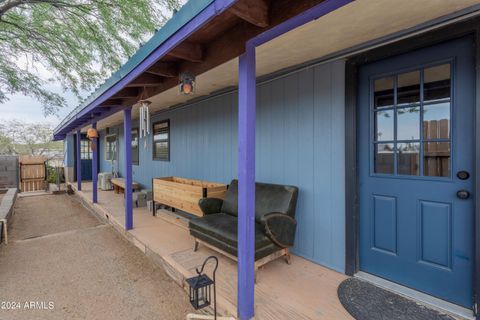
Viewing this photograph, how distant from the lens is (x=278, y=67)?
2.76 meters

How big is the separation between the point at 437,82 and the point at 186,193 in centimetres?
317

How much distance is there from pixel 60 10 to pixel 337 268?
252 inches

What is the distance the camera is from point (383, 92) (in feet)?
7.24

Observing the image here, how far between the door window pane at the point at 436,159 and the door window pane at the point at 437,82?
1.24 feet

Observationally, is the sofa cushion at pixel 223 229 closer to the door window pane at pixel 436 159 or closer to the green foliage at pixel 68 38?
the door window pane at pixel 436 159

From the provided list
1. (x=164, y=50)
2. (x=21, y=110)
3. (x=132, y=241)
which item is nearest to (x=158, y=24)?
(x=164, y=50)

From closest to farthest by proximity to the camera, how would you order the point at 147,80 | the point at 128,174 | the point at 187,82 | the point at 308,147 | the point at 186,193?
1. the point at 187,82
2. the point at 308,147
3. the point at 147,80
4. the point at 186,193
5. the point at 128,174

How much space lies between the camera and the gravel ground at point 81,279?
202 cm

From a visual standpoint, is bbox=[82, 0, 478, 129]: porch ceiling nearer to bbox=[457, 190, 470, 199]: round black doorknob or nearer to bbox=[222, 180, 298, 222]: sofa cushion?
bbox=[457, 190, 470, 199]: round black doorknob

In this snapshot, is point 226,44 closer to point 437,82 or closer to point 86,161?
point 437,82

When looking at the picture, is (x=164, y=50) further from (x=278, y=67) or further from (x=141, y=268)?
(x=141, y=268)

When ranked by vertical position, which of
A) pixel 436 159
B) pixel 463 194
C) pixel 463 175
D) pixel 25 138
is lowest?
pixel 463 194

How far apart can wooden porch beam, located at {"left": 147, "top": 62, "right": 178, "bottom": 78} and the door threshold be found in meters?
2.75

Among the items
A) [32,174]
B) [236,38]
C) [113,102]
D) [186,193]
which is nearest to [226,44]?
A: [236,38]
